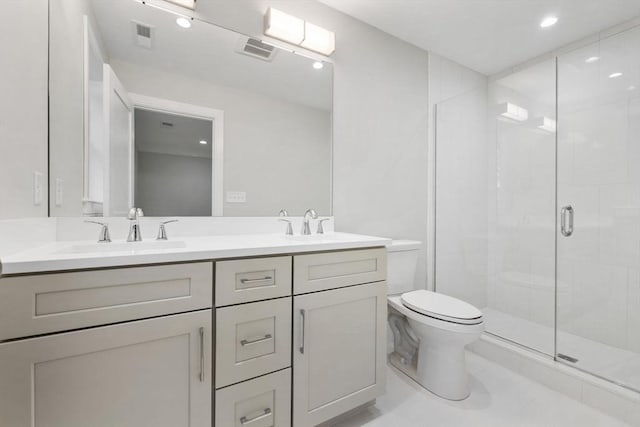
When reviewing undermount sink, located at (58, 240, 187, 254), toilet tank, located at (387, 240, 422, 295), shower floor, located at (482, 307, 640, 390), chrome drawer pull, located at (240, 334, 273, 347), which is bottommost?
shower floor, located at (482, 307, 640, 390)

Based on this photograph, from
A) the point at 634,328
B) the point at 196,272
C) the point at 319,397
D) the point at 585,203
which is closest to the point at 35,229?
the point at 196,272

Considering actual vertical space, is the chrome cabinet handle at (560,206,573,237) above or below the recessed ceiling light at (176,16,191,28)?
below

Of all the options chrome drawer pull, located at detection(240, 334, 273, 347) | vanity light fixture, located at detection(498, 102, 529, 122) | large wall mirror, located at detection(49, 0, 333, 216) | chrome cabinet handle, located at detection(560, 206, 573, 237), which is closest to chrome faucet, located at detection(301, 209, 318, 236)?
large wall mirror, located at detection(49, 0, 333, 216)

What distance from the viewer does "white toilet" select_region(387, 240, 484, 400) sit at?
153 cm

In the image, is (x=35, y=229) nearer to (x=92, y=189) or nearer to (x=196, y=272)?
(x=92, y=189)

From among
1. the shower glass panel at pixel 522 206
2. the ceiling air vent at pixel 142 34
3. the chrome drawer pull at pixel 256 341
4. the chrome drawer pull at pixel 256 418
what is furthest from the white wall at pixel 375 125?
the chrome drawer pull at pixel 256 418

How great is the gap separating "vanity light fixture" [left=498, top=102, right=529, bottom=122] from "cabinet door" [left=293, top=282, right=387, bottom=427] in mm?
1986

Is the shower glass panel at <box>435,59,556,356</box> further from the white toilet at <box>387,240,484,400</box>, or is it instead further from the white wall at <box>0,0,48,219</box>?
the white wall at <box>0,0,48,219</box>

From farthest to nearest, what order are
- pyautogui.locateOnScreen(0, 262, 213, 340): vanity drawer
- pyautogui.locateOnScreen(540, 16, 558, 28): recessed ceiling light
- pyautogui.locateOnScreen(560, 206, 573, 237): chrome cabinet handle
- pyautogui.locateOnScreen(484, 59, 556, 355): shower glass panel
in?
pyautogui.locateOnScreen(484, 59, 556, 355): shower glass panel → pyautogui.locateOnScreen(560, 206, 573, 237): chrome cabinet handle → pyautogui.locateOnScreen(540, 16, 558, 28): recessed ceiling light → pyautogui.locateOnScreen(0, 262, 213, 340): vanity drawer

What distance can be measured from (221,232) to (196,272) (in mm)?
573

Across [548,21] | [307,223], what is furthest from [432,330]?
[548,21]

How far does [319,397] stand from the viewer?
4.07 feet

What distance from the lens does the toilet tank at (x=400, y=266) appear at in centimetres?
191

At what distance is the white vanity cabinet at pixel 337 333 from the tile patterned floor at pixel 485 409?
0.57 feet
